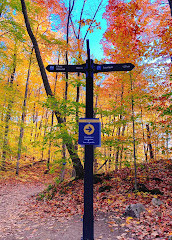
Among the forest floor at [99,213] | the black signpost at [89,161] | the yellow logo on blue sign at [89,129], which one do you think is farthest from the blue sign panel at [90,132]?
the forest floor at [99,213]

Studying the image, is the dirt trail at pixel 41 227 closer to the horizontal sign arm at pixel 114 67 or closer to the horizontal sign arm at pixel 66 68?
the horizontal sign arm at pixel 114 67

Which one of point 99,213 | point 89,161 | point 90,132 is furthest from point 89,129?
point 99,213

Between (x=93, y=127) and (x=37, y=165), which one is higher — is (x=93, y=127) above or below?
above

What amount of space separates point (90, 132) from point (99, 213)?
4.05m

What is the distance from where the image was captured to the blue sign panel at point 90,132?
3.62 metres

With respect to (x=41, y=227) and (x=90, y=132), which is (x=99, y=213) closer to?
(x=41, y=227)

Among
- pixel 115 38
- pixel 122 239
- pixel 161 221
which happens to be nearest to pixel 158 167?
pixel 161 221

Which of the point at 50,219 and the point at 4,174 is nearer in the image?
the point at 50,219

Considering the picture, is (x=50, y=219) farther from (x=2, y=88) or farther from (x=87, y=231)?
(x=2, y=88)

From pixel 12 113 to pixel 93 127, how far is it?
13.2 metres

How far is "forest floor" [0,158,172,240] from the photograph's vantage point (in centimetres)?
473

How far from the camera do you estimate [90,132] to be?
365 centimetres

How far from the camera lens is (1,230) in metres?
5.80

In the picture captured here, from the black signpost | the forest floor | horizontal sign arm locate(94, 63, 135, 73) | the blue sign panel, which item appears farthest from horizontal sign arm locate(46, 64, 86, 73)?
the forest floor
